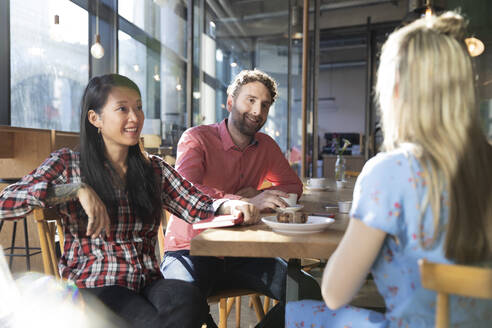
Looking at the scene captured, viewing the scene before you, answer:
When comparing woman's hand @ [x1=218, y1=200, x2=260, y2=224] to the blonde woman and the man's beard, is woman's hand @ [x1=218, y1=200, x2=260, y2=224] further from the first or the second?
the man's beard

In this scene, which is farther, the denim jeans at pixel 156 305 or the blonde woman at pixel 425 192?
the denim jeans at pixel 156 305

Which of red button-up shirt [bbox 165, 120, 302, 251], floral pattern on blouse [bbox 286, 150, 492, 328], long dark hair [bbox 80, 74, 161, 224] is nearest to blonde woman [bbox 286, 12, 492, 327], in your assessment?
floral pattern on blouse [bbox 286, 150, 492, 328]

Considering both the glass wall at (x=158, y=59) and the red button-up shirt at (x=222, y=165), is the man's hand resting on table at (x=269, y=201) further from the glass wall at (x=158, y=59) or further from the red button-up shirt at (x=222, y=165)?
the glass wall at (x=158, y=59)

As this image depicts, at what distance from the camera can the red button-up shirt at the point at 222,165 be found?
1.92 metres

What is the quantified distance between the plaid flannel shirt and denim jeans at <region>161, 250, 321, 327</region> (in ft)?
0.55

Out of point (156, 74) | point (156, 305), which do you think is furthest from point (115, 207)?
point (156, 74)

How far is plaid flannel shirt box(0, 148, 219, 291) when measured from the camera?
4.17 ft

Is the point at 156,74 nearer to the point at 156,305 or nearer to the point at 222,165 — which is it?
the point at 222,165

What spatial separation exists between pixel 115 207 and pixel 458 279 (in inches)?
44.1

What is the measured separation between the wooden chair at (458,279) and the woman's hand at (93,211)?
3.05ft

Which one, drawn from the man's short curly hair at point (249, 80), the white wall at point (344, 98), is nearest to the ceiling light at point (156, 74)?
the man's short curly hair at point (249, 80)

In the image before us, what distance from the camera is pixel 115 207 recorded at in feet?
4.71

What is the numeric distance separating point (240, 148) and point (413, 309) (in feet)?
4.94

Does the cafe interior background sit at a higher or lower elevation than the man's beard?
higher
